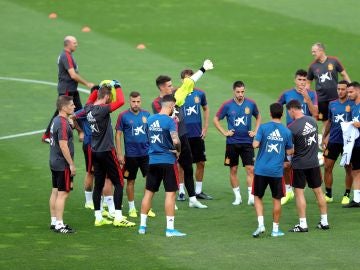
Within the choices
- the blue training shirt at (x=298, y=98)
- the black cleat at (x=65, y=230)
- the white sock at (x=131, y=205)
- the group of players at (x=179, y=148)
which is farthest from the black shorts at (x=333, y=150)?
the black cleat at (x=65, y=230)

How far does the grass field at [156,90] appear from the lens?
1627cm

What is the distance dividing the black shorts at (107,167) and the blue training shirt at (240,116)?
277 centimetres

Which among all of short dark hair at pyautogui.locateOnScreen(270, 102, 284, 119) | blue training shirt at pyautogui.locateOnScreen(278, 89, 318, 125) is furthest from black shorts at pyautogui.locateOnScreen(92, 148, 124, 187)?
blue training shirt at pyautogui.locateOnScreen(278, 89, 318, 125)

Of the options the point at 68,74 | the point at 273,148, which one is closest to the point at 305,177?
the point at 273,148

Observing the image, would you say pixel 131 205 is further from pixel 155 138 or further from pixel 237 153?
pixel 237 153

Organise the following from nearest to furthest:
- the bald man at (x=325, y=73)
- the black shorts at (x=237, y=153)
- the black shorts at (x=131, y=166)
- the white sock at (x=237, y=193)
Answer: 1. the black shorts at (x=131, y=166)
2. the white sock at (x=237, y=193)
3. the black shorts at (x=237, y=153)
4. the bald man at (x=325, y=73)

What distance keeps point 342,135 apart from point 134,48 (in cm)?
1305

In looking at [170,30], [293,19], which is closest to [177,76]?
[170,30]

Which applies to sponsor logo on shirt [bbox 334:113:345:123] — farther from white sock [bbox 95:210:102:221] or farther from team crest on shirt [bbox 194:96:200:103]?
white sock [bbox 95:210:102:221]

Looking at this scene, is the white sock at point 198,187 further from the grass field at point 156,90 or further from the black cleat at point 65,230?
the black cleat at point 65,230

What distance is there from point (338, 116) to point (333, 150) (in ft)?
2.20

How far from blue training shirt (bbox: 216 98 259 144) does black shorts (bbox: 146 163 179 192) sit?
2736 millimetres

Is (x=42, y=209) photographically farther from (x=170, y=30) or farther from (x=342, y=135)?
(x=170, y=30)

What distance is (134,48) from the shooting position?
32031 millimetres
